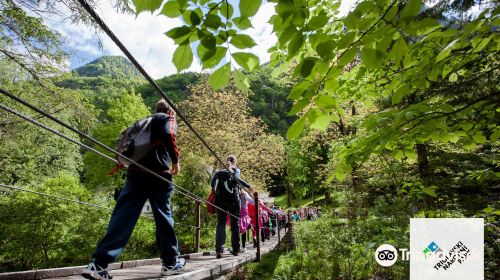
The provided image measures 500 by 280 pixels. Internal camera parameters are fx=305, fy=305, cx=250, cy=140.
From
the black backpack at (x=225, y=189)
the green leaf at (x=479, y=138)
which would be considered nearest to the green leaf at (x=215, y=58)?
the green leaf at (x=479, y=138)

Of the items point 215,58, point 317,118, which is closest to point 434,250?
point 317,118

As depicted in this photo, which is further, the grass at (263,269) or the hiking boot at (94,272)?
the grass at (263,269)

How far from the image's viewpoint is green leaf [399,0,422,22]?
1.02 m

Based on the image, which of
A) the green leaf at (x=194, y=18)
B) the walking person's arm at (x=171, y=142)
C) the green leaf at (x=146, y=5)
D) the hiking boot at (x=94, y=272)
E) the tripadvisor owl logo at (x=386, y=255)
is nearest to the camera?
the green leaf at (x=146, y=5)

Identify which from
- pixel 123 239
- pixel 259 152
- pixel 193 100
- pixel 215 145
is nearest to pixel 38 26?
pixel 123 239

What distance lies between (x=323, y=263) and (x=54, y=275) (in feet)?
20.2

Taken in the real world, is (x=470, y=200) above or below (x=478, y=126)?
below

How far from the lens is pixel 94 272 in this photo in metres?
2.00

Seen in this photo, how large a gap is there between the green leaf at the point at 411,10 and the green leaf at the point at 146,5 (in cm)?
82

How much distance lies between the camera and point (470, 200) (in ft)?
23.0

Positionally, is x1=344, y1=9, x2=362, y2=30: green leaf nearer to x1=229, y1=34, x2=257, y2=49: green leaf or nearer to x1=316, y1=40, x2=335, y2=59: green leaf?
x1=316, y1=40, x2=335, y2=59: green leaf

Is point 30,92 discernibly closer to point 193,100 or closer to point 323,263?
point 323,263

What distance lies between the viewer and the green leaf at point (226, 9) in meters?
0.99

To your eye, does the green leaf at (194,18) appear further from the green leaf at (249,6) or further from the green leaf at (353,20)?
the green leaf at (353,20)
